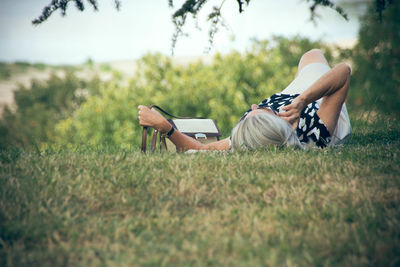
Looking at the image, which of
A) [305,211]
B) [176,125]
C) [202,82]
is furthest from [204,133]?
[202,82]

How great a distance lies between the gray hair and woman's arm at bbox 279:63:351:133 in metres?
0.18

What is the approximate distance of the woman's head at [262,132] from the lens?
3.39 m

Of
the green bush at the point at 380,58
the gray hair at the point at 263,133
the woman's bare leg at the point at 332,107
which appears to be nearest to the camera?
the gray hair at the point at 263,133

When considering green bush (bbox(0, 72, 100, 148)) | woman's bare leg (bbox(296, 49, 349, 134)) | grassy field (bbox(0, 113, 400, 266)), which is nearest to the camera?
grassy field (bbox(0, 113, 400, 266))

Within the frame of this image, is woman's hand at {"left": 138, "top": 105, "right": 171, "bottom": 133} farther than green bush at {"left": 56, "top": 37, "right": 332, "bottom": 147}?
No

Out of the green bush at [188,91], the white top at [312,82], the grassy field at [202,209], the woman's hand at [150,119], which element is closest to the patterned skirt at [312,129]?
the white top at [312,82]

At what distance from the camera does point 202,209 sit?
7.81 ft

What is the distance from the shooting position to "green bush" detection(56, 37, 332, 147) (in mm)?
10047

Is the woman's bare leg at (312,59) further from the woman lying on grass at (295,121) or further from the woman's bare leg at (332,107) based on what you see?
the woman's bare leg at (332,107)

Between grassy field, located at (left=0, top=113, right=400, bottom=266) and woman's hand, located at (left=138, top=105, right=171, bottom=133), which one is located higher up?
woman's hand, located at (left=138, top=105, right=171, bottom=133)

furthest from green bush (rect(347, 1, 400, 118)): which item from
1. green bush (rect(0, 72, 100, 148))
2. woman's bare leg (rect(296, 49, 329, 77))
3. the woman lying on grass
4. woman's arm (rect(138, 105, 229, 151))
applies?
green bush (rect(0, 72, 100, 148))

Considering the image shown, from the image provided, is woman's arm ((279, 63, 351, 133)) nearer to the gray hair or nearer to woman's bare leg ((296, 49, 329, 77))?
the gray hair

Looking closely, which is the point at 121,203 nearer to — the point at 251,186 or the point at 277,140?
the point at 251,186

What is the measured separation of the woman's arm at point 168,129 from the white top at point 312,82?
3.77 feet
